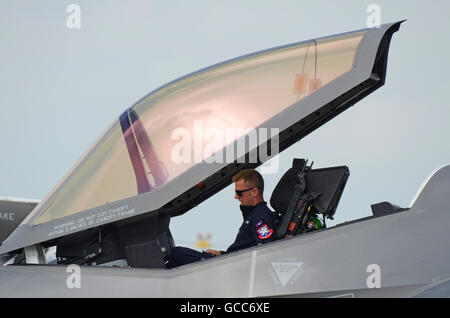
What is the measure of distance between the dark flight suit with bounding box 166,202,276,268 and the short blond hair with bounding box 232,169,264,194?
0.53ft

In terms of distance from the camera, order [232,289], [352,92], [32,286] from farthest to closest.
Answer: [352,92], [32,286], [232,289]

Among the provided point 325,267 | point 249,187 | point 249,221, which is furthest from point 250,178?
point 325,267

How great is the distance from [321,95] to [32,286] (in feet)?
6.75

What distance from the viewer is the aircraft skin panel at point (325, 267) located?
357cm

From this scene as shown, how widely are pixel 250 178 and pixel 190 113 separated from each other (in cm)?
90

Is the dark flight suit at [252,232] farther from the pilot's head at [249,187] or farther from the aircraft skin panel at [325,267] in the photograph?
the aircraft skin panel at [325,267]

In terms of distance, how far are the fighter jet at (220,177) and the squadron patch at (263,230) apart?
0.31 ft

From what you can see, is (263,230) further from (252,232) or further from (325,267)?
(325,267)

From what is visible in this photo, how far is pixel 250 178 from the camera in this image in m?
4.84

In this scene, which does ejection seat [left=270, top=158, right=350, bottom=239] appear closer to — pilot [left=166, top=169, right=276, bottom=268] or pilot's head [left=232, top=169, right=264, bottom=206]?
pilot [left=166, top=169, right=276, bottom=268]

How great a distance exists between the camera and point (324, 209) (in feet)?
14.4

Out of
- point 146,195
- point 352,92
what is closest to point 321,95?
point 352,92

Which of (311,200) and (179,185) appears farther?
(311,200)
